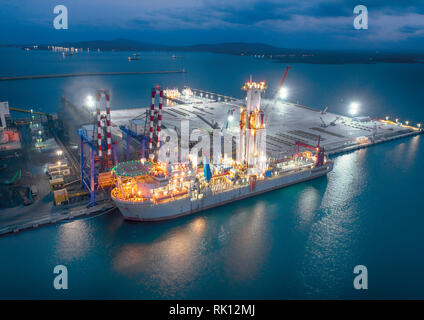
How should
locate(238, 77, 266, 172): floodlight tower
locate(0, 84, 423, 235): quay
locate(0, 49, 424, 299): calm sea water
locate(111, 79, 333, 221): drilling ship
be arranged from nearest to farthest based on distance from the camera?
1. locate(0, 49, 424, 299): calm sea water
2. locate(111, 79, 333, 221): drilling ship
3. locate(0, 84, 423, 235): quay
4. locate(238, 77, 266, 172): floodlight tower

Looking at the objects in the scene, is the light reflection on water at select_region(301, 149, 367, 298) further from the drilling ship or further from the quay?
the quay

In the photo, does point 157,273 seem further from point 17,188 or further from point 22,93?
point 22,93

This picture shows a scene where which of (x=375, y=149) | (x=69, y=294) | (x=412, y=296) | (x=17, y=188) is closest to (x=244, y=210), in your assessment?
(x=412, y=296)

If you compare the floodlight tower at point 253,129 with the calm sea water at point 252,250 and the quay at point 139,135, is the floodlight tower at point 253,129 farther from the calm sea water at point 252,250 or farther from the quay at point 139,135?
the quay at point 139,135

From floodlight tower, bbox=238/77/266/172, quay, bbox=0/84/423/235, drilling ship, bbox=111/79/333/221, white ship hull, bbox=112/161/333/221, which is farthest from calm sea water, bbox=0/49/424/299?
floodlight tower, bbox=238/77/266/172

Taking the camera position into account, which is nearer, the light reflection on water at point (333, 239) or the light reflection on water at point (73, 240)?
the light reflection on water at point (333, 239)

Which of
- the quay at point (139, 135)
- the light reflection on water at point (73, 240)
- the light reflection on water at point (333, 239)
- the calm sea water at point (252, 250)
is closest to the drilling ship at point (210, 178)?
the calm sea water at point (252, 250)

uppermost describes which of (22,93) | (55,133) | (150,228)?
(22,93)
